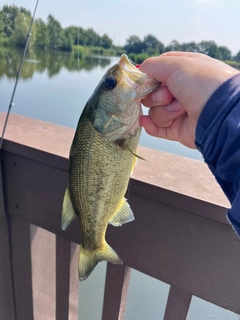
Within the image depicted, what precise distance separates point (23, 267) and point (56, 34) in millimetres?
1571

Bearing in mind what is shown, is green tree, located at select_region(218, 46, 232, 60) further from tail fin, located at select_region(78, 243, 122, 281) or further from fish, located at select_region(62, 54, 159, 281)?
tail fin, located at select_region(78, 243, 122, 281)

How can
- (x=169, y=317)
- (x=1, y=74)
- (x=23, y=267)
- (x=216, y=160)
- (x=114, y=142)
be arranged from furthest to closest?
(x=1, y=74) < (x=23, y=267) < (x=169, y=317) < (x=114, y=142) < (x=216, y=160)

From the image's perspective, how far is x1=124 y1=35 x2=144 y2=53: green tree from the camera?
82.2 inches

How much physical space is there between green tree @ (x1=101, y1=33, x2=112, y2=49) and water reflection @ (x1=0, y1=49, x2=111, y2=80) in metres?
0.09

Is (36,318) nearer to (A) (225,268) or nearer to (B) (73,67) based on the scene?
(A) (225,268)

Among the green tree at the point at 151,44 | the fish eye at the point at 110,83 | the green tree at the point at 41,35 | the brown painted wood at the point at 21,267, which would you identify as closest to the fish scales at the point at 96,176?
the fish eye at the point at 110,83

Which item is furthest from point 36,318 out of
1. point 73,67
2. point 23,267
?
point 73,67

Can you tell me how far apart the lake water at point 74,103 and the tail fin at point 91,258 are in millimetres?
953

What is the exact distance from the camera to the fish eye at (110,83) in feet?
3.04

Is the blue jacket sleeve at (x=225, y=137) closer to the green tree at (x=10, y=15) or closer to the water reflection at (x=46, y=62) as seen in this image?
the green tree at (x=10, y=15)

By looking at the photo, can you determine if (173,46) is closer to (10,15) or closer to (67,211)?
(10,15)

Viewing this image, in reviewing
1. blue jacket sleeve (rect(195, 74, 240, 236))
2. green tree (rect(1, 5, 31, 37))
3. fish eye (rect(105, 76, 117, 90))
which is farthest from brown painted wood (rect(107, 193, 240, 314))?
green tree (rect(1, 5, 31, 37))

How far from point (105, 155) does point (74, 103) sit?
3.16 m

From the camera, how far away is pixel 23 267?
57.9 inches
